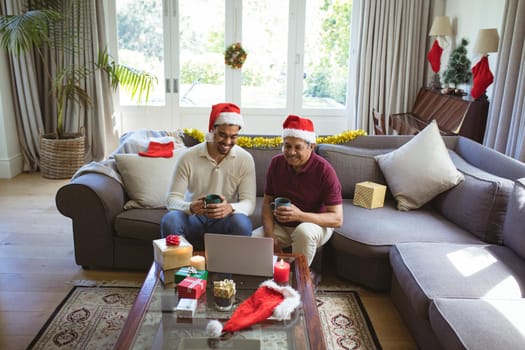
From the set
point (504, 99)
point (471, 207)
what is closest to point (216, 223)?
point (471, 207)

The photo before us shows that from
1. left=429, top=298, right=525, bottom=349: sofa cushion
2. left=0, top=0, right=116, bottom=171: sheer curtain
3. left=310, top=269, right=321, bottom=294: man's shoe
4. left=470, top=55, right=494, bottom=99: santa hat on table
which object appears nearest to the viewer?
left=429, top=298, right=525, bottom=349: sofa cushion

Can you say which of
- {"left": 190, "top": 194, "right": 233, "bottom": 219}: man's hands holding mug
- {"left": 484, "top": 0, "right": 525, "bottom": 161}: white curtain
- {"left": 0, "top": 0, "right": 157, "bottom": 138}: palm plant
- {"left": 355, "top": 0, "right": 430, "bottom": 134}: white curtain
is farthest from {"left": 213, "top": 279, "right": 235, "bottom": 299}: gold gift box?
{"left": 355, "top": 0, "right": 430, "bottom": 134}: white curtain

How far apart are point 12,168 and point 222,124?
10.7 feet

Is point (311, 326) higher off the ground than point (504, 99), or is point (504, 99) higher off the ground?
point (504, 99)

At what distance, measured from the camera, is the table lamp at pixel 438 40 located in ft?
14.9

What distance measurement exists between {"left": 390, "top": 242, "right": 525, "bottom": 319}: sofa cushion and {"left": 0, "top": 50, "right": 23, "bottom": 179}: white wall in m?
3.96

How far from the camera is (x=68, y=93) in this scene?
4738 mm

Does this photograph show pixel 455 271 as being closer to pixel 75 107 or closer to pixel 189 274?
pixel 189 274

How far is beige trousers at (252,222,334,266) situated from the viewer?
7.85 ft

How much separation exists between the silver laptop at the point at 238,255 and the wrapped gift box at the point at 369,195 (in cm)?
111

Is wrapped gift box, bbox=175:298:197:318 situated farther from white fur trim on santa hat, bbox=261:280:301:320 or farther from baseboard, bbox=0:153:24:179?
baseboard, bbox=0:153:24:179

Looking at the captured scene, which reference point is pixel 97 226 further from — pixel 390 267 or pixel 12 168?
pixel 12 168

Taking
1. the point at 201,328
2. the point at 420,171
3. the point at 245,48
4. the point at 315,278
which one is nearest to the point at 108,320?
the point at 201,328

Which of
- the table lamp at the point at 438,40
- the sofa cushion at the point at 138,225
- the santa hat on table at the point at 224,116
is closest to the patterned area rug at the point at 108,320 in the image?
the sofa cushion at the point at 138,225
